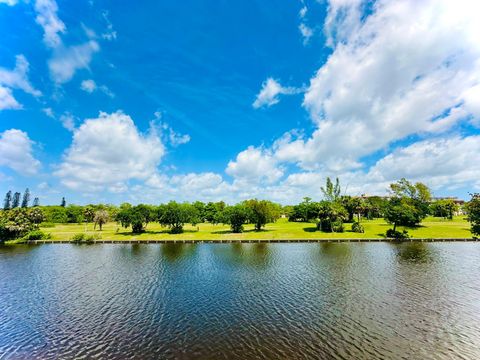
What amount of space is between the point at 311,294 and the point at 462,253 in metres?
53.3

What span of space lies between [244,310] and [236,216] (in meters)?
79.3

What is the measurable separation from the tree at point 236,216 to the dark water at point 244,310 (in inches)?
2054

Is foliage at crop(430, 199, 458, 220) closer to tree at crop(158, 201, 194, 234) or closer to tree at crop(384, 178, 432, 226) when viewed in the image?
tree at crop(384, 178, 432, 226)

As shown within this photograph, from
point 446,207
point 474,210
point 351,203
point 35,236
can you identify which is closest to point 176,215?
point 35,236

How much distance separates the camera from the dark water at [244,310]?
22625mm

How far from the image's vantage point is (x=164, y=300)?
35.0m

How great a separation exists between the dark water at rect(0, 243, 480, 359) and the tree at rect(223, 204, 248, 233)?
52.2m

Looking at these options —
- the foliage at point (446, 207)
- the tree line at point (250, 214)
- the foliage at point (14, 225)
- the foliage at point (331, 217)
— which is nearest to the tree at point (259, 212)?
the tree line at point (250, 214)

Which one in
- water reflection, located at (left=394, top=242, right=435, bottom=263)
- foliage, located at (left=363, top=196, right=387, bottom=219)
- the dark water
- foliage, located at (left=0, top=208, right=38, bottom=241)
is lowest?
the dark water

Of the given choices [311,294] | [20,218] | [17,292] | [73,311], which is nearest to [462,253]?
[311,294]

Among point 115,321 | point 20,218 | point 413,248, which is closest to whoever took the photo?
point 115,321

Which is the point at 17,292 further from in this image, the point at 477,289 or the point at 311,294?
the point at 477,289

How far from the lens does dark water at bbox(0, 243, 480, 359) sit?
891 inches

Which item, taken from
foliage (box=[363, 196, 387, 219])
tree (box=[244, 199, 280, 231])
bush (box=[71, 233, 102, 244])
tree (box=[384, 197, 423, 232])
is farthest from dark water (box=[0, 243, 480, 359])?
foliage (box=[363, 196, 387, 219])
